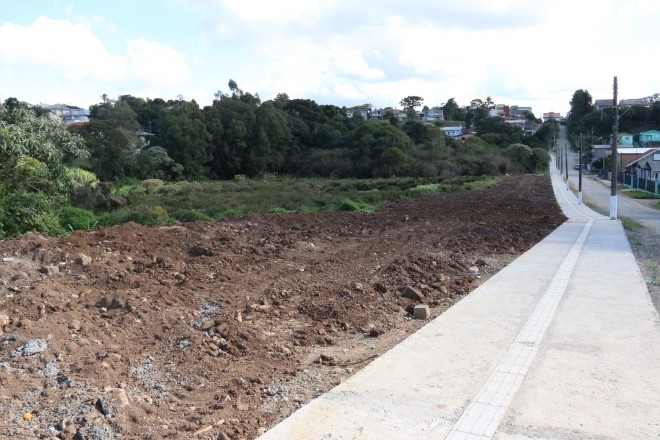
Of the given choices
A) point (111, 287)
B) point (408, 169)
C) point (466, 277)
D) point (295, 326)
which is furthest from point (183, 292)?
point (408, 169)

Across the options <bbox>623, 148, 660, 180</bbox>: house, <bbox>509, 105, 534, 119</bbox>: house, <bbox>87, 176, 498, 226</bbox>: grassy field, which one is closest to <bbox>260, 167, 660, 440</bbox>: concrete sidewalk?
<bbox>87, 176, 498, 226</bbox>: grassy field

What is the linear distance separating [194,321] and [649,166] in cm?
5035

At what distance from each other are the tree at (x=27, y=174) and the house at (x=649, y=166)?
150ft

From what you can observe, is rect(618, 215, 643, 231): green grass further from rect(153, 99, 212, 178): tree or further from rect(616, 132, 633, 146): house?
rect(616, 132, 633, 146): house

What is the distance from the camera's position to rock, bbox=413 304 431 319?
728 cm

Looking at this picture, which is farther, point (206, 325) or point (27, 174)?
point (27, 174)

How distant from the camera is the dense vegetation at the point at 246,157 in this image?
2270cm

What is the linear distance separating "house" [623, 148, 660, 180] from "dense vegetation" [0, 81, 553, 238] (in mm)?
12537

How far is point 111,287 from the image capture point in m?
7.39

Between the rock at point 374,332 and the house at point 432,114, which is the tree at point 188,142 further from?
the house at point 432,114

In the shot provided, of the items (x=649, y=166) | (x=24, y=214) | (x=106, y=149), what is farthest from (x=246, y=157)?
(x=24, y=214)

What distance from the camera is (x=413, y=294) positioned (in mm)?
8164

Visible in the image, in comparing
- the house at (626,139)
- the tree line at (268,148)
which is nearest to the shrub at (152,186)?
the tree line at (268,148)

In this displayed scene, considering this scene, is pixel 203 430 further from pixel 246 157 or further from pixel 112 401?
pixel 246 157
